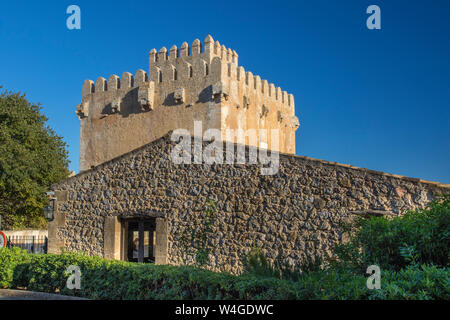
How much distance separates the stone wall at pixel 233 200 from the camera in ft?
29.4

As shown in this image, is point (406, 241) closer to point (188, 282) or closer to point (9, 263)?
point (188, 282)

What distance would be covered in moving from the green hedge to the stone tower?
873cm

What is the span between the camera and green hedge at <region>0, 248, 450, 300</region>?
4301 millimetres

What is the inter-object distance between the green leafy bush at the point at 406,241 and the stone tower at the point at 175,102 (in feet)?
34.7

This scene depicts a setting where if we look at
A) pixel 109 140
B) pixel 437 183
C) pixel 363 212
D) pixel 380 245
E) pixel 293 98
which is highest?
pixel 293 98

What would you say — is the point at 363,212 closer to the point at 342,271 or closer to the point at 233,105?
the point at 342,271

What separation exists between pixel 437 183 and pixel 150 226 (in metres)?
7.87

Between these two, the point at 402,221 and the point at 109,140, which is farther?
the point at 109,140

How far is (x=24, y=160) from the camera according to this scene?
25.0m

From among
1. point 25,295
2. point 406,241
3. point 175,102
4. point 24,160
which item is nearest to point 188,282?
point 406,241

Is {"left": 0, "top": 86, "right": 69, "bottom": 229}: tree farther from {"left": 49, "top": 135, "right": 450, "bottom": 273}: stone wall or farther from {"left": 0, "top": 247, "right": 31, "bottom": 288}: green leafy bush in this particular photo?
{"left": 0, "top": 247, "right": 31, "bottom": 288}: green leafy bush

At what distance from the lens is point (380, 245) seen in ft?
19.0
